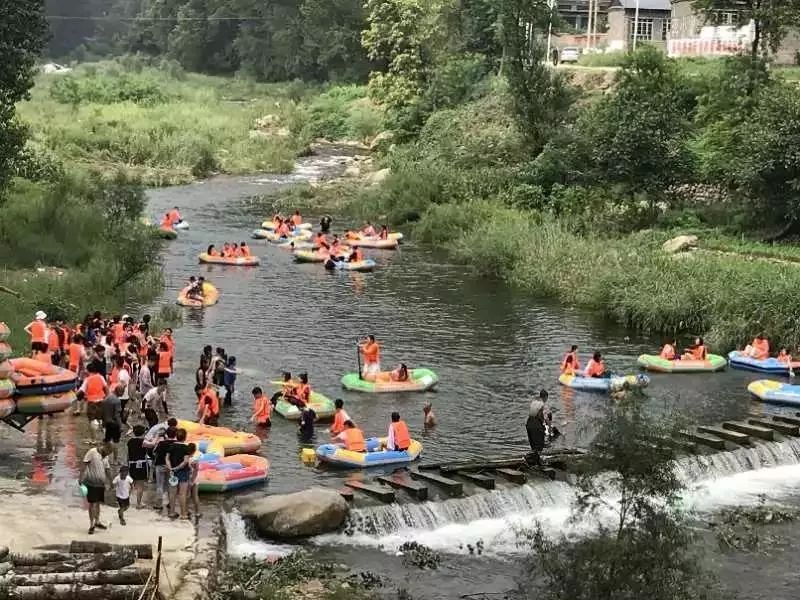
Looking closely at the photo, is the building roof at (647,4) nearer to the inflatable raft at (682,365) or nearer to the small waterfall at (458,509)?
the inflatable raft at (682,365)

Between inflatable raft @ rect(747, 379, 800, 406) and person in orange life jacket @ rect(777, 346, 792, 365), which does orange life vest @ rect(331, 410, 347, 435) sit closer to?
inflatable raft @ rect(747, 379, 800, 406)

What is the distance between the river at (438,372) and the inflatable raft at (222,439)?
1.58ft

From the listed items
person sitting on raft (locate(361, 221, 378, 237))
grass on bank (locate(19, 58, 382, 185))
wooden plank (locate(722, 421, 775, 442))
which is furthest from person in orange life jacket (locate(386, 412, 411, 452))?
grass on bank (locate(19, 58, 382, 185))

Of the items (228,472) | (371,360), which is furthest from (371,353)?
(228,472)

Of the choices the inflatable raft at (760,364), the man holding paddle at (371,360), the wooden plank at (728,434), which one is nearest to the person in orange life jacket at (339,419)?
the man holding paddle at (371,360)

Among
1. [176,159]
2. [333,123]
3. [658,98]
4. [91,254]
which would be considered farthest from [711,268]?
[333,123]

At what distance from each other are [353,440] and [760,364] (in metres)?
11.2

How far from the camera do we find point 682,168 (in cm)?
3903

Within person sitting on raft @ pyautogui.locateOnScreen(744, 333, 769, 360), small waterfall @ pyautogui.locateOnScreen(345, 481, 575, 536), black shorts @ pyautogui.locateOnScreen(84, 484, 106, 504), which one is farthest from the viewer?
person sitting on raft @ pyautogui.locateOnScreen(744, 333, 769, 360)

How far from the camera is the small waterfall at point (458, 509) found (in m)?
17.6

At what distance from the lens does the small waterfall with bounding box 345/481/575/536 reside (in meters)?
17.6

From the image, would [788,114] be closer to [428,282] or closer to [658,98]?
[658,98]

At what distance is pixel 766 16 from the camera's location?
42875 millimetres

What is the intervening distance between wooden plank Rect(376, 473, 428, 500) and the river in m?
0.29
